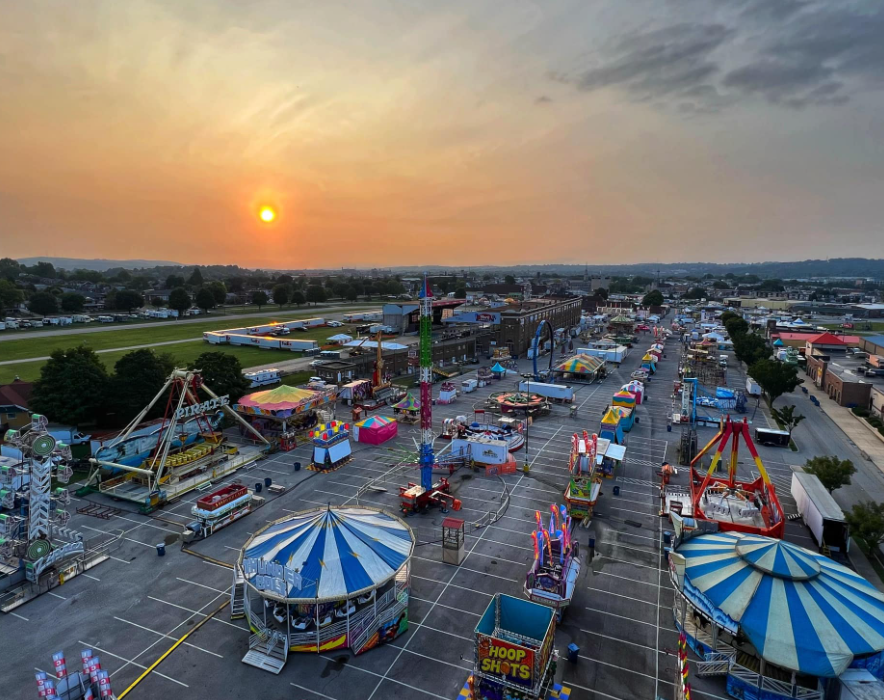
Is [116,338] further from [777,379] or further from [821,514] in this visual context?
[777,379]

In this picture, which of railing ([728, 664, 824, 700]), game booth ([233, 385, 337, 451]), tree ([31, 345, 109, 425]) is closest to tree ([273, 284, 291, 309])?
tree ([31, 345, 109, 425])

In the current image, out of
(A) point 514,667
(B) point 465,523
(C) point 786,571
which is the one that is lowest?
(B) point 465,523

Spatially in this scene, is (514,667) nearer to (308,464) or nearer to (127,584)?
(127,584)

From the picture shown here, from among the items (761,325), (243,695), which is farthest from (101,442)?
(761,325)

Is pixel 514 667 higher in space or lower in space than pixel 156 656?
higher

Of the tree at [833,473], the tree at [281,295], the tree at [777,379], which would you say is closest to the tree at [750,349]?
the tree at [777,379]

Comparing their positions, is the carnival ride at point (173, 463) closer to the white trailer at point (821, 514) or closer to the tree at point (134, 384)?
the tree at point (134, 384)

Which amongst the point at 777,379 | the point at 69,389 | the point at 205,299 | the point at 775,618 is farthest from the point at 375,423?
the point at 205,299
